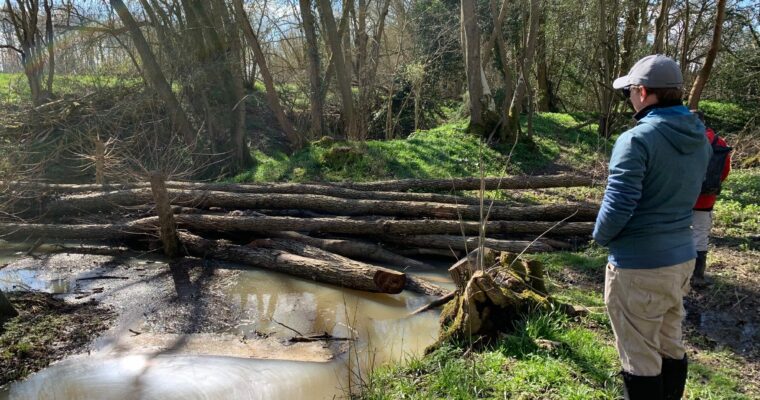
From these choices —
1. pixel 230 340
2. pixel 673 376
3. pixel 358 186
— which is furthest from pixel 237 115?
pixel 673 376

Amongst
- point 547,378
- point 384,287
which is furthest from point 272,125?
point 547,378

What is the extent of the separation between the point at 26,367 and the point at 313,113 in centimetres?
1467

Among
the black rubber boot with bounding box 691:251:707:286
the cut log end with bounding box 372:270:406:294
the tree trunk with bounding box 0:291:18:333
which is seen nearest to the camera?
the tree trunk with bounding box 0:291:18:333

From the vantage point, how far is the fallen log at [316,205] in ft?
29.9

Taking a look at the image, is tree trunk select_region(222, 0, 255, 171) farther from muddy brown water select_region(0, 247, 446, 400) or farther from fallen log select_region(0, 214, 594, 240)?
muddy brown water select_region(0, 247, 446, 400)

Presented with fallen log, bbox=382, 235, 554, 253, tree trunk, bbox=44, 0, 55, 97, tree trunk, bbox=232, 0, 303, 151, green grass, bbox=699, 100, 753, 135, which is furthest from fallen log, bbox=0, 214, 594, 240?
green grass, bbox=699, 100, 753, 135

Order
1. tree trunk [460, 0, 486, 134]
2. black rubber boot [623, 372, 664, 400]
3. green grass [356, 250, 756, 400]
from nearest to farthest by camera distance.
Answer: black rubber boot [623, 372, 664, 400] → green grass [356, 250, 756, 400] → tree trunk [460, 0, 486, 134]

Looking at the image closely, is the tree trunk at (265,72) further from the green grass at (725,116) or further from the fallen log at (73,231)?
the green grass at (725,116)

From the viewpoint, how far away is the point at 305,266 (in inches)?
309

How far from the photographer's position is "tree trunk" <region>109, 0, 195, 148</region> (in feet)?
51.6

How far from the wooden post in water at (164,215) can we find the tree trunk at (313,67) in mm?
10426

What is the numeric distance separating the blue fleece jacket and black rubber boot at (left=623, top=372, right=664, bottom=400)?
0.67 metres

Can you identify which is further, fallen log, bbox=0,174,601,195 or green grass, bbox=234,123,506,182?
green grass, bbox=234,123,506,182

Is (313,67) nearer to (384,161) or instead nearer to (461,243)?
(384,161)
